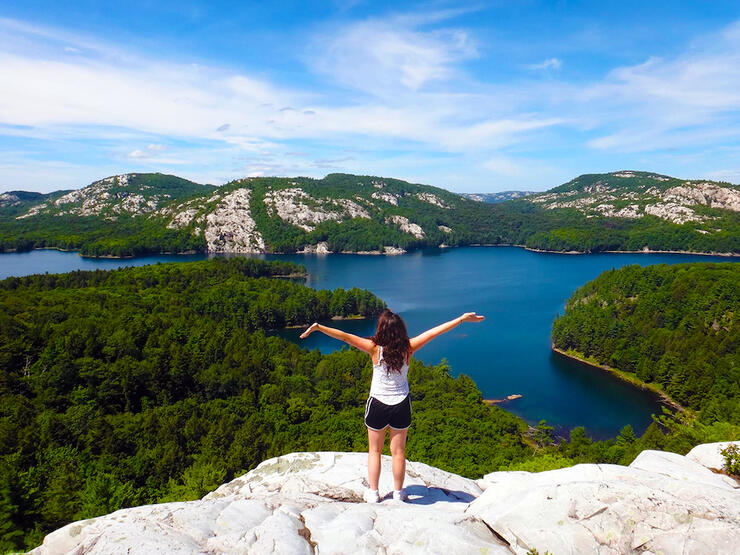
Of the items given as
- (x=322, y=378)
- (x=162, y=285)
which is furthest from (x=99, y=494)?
(x=162, y=285)

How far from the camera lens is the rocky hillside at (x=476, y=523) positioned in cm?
525

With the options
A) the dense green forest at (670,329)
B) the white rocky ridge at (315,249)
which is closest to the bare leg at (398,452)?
the dense green forest at (670,329)

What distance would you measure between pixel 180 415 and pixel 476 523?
3392 cm

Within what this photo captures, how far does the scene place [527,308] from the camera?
90625 millimetres

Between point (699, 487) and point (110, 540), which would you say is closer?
point (110, 540)

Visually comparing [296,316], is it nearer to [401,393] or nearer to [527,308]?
[527,308]

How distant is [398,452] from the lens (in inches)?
265

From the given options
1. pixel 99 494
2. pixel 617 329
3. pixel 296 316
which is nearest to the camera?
pixel 99 494

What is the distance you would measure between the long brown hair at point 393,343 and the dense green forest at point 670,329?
43.1 metres

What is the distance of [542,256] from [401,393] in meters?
182

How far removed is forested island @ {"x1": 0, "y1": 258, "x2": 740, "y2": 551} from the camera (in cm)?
2020

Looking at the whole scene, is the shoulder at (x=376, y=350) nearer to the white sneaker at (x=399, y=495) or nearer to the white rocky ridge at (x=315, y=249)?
the white sneaker at (x=399, y=495)

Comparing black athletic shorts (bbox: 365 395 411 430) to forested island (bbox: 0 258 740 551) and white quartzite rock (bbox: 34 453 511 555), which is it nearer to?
white quartzite rock (bbox: 34 453 511 555)

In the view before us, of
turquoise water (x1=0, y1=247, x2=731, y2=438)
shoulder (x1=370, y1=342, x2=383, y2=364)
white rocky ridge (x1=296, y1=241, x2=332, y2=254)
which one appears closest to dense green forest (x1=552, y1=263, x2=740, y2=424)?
turquoise water (x1=0, y1=247, x2=731, y2=438)
